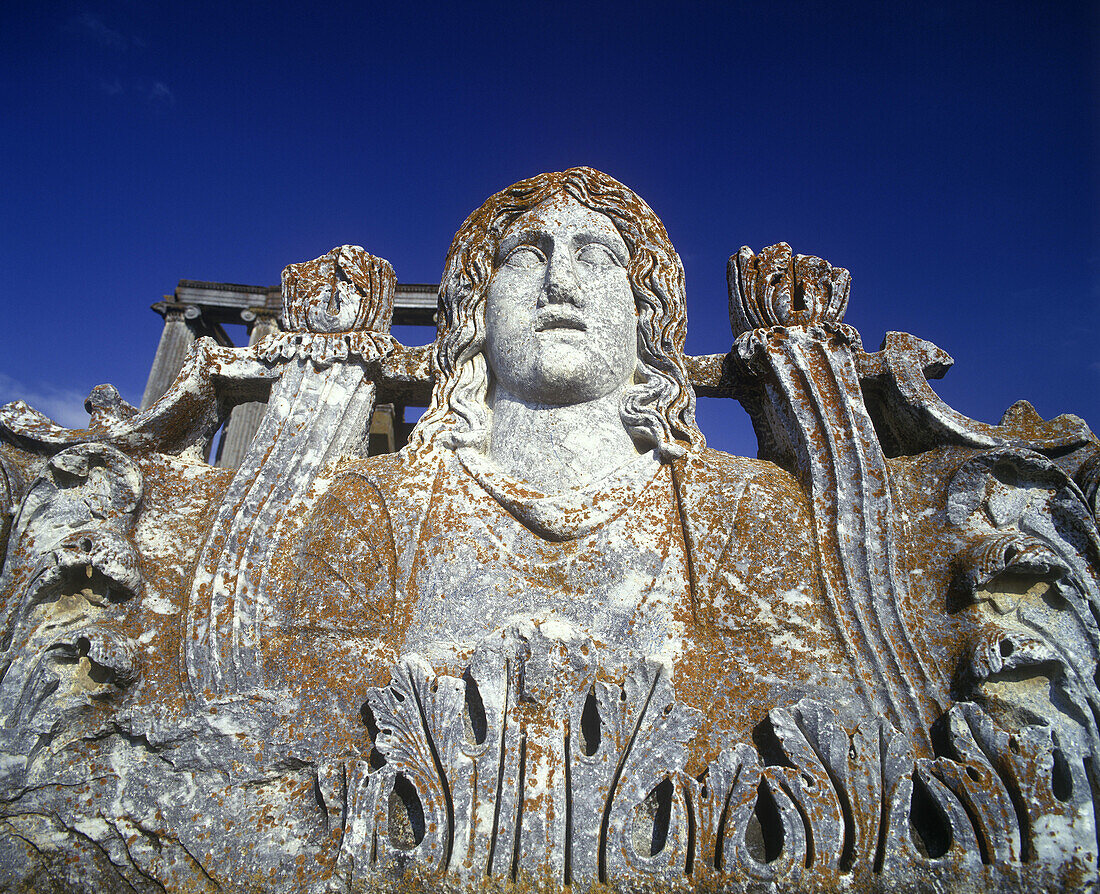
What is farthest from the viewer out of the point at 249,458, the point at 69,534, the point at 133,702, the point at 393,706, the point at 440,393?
the point at 440,393

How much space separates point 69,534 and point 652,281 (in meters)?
2.94

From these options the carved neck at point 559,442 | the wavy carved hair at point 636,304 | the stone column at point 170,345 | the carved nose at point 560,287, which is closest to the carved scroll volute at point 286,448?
the wavy carved hair at point 636,304

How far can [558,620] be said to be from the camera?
262cm

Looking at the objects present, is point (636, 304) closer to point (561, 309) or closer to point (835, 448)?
point (561, 309)

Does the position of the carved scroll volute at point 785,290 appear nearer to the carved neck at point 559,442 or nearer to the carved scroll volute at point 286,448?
the carved neck at point 559,442

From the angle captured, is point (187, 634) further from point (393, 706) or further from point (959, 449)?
point (959, 449)

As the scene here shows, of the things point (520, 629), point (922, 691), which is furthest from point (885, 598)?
point (520, 629)

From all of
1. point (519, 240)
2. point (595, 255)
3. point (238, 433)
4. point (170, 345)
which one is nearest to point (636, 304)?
point (595, 255)

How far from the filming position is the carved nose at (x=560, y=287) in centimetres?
323

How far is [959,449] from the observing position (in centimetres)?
294

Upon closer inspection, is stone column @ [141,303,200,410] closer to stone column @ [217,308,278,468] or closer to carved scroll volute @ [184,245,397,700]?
stone column @ [217,308,278,468]

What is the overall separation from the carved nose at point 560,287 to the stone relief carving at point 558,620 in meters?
0.02

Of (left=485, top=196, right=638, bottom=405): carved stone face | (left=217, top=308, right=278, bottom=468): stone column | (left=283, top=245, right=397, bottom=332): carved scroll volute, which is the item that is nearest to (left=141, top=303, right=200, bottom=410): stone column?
(left=217, top=308, right=278, bottom=468): stone column

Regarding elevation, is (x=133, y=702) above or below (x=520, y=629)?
below
